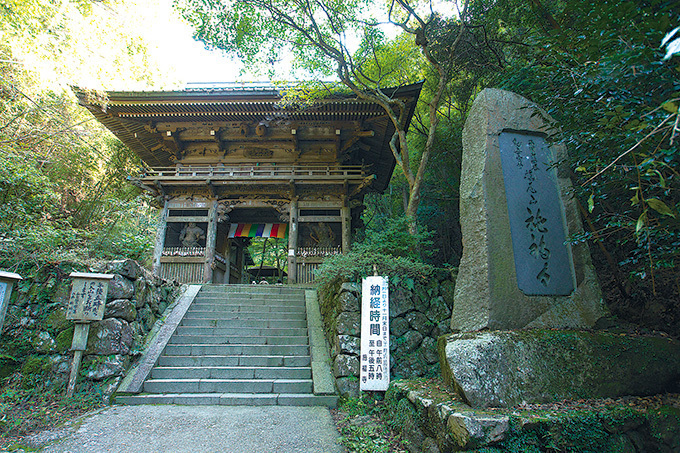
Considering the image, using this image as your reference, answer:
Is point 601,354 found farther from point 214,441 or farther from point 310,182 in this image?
point 310,182

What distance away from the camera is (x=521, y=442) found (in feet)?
8.14

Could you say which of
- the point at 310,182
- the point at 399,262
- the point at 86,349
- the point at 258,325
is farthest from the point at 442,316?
the point at 310,182

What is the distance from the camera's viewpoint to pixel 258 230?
1323cm

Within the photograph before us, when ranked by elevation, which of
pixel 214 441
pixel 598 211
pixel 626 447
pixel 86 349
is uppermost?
pixel 598 211

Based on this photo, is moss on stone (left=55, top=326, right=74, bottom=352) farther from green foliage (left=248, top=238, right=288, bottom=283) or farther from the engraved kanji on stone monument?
green foliage (left=248, top=238, right=288, bottom=283)

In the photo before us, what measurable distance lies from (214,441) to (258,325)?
3248mm

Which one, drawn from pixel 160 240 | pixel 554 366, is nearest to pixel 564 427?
pixel 554 366

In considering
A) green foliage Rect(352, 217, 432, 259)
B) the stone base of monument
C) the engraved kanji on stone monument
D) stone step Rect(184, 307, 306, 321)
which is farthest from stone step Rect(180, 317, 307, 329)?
the engraved kanji on stone monument

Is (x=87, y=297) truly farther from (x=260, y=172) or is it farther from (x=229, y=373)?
(x=260, y=172)

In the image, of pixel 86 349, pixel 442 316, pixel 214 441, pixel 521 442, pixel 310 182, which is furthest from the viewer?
pixel 310 182

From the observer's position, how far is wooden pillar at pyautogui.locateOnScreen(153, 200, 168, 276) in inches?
413

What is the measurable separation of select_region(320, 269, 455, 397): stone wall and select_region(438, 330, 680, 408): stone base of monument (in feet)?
6.74

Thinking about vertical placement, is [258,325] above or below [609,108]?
below

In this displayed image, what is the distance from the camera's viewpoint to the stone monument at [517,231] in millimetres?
3365
